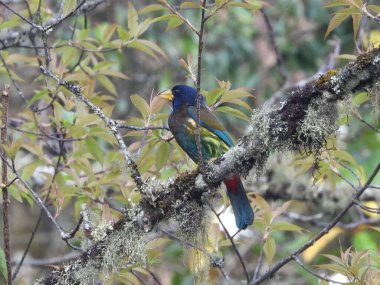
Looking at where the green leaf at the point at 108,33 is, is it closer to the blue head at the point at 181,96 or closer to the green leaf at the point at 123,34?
the green leaf at the point at 123,34

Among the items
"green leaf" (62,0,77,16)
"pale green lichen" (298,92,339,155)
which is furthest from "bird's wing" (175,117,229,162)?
"pale green lichen" (298,92,339,155)

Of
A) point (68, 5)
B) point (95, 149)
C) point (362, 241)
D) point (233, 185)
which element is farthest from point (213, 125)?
point (362, 241)

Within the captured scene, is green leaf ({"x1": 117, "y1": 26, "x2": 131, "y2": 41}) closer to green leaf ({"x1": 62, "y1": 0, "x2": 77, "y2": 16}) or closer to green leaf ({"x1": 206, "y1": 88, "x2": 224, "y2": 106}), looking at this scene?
green leaf ({"x1": 62, "y1": 0, "x2": 77, "y2": 16})

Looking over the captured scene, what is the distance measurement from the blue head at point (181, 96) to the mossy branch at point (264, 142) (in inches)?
33.8

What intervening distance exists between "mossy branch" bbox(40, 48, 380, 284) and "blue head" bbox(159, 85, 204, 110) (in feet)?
2.82

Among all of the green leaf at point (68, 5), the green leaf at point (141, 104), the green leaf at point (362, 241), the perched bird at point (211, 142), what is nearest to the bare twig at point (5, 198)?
the green leaf at point (68, 5)

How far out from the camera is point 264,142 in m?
2.29

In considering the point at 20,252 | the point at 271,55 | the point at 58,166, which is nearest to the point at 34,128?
the point at 58,166

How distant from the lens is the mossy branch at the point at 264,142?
2156 mm

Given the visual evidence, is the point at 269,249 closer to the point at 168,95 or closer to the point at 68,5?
the point at 168,95

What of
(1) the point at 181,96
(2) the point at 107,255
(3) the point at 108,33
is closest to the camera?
(2) the point at 107,255

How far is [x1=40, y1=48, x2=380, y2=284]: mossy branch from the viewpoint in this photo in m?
2.16

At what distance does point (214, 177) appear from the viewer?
240cm

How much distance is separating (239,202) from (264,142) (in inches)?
34.1
